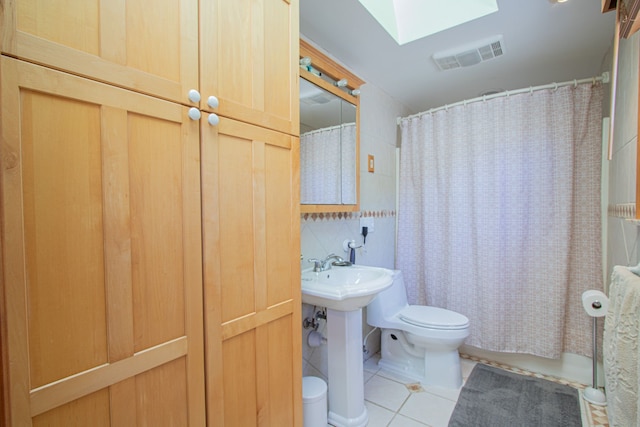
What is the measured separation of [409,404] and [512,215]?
1.46 m

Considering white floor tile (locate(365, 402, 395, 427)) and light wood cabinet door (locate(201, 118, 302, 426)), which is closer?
light wood cabinet door (locate(201, 118, 302, 426))

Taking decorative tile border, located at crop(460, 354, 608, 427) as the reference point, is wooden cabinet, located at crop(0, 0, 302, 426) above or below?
above

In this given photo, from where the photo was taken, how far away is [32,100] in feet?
1.84

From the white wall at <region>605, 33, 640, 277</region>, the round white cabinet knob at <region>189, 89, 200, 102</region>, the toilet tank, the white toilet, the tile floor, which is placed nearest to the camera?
the round white cabinet knob at <region>189, 89, 200, 102</region>

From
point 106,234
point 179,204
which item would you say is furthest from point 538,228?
point 106,234

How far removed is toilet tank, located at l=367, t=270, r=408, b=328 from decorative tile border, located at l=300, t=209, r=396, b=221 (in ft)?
1.61

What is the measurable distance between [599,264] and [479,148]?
1.06m

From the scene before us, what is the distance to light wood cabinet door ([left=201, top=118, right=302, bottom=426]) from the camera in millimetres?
841

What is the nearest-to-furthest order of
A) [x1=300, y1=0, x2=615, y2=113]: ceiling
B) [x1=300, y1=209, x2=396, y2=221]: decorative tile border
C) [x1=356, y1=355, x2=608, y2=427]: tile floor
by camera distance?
[x1=300, y1=0, x2=615, y2=113]: ceiling → [x1=356, y1=355, x2=608, y2=427]: tile floor → [x1=300, y1=209, x2=396, y2=221]: decorative tile border

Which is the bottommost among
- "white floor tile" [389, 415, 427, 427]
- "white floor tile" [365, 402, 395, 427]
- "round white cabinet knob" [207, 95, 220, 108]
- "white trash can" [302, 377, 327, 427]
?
"white floor tile" [365, 402, 395, 427]

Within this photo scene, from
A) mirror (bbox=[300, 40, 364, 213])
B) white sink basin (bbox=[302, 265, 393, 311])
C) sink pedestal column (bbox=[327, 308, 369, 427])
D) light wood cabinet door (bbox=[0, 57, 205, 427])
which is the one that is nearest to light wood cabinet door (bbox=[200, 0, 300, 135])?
light wood cabinet door (bbox=[0, 57, 205, 427])

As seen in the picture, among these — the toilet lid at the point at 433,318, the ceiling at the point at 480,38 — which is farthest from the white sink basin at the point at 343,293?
the ceiling at the point at 480,38

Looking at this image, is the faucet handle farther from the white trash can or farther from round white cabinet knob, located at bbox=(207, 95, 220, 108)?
round white cabinet knob, located at bbox=(207, 95, 220, 108)

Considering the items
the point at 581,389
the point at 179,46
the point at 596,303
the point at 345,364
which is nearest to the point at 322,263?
the point at 345,364
